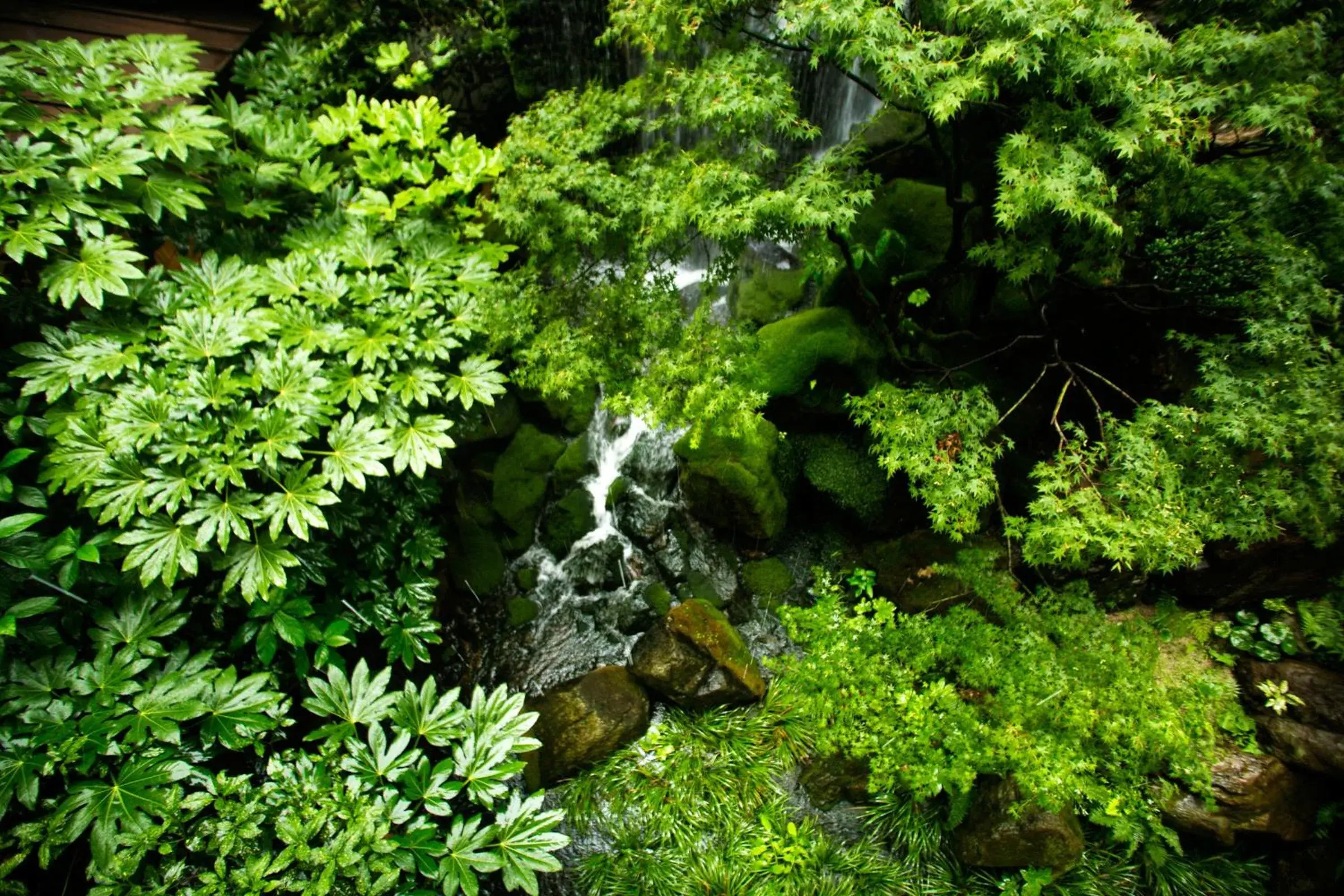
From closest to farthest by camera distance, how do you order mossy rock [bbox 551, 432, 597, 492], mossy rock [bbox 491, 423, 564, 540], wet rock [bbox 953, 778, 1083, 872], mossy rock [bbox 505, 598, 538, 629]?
wet rock [bbox 953, 778, 1083, 872] → mossy rock [bbox 505, 598, 538, 629] → mossy rock [bbox 491, 423, 564, 540] → mossy rock [bbox 551, 432, 597, 492]

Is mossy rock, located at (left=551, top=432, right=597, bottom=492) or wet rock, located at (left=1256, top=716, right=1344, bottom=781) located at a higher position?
wet rock, located at (left=1256, top=716, right=1344, bottom=781)

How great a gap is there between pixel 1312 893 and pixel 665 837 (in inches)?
172

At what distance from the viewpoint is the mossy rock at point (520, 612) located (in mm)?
6070

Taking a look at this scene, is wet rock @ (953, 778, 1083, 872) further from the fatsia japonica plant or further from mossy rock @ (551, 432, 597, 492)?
mossy rock @ (551, 432, 597, 492)

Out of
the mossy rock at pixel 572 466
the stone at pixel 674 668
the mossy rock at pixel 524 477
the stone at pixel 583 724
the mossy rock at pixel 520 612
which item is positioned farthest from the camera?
the mossy rock at pixel 572 466

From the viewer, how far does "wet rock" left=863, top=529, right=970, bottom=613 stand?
17.5ft

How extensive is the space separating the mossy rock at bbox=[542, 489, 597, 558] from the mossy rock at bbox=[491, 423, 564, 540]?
0.17m

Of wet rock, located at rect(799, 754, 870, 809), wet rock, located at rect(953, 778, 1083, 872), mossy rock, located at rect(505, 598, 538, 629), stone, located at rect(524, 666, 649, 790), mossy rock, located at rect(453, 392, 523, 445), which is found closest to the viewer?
wet rock, located at rect(953, 778, 1083, 872)

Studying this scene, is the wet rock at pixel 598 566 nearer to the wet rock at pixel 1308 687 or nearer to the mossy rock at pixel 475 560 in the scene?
the mossy rock at pixel 475 560

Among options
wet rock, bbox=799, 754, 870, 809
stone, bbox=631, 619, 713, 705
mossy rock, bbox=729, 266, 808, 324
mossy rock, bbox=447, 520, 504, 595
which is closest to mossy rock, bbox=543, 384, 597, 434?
mossy rock, bbox=447, 520, 504, 595

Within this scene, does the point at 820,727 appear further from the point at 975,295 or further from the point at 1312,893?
the point at 975,295

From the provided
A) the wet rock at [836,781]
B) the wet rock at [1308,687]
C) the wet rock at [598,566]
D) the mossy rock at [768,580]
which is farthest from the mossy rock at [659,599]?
the wet rock at [1308,687]

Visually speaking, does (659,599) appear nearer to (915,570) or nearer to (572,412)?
(572,412)

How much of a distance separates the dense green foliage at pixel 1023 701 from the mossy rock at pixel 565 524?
9.16ft
